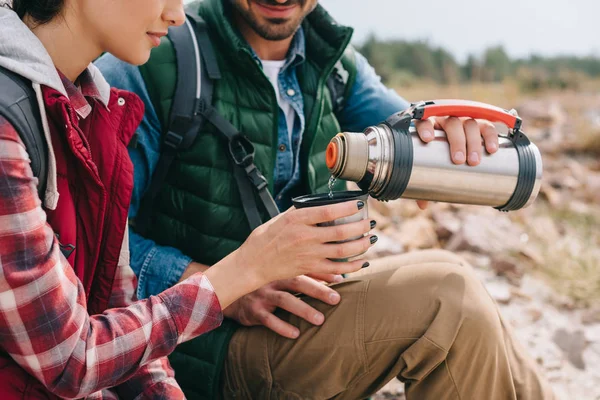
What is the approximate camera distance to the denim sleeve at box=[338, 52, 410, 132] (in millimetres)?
2869

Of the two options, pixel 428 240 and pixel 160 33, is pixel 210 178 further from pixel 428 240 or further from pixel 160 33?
pixel 428 240

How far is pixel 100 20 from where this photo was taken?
1661 mm

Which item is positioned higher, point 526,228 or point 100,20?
point 100,20

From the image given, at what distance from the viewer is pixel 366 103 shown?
2.88 meters

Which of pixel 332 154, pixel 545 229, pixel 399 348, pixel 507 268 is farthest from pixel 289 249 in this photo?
pixel 545 229

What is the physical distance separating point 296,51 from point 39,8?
125cm

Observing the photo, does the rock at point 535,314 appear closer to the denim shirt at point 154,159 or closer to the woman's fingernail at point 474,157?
the denim shirt at point 154,159

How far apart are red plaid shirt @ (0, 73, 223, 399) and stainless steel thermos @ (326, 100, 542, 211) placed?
0.57 metres

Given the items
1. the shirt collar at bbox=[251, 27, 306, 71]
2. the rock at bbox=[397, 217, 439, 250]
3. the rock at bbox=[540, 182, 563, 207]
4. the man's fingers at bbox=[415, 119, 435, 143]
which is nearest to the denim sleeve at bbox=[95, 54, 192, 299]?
the shirt collar at bbox=[251, 27, 306, 71]

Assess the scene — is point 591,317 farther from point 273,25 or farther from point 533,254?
point 273,25

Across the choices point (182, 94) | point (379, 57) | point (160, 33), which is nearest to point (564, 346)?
point (182, 94)

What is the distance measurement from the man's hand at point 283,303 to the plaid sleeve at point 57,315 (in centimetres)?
45

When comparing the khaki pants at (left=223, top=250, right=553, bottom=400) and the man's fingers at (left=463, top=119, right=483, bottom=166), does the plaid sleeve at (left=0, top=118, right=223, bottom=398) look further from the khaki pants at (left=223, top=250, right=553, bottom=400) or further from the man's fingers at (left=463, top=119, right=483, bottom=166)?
the man's fingers at (left=463, top=119, right=483, bottom=166)

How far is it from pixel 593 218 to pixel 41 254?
19.7 ft
